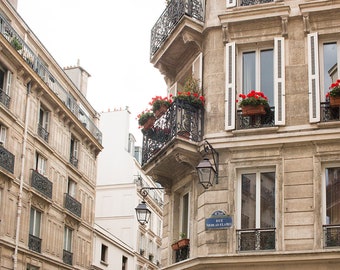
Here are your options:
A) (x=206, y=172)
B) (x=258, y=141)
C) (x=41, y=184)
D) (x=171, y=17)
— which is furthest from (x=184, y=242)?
(x=41, y=184)

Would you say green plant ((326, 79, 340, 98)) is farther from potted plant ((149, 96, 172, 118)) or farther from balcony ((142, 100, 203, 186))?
potted plant ((149, 96, 172, 118))

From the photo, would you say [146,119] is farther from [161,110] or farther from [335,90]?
[335,90]

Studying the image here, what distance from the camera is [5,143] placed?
28.8m

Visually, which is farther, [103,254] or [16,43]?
[103,254]

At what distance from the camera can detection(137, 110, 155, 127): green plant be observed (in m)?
17.8

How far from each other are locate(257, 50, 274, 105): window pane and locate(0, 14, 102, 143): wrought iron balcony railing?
15.0 meters

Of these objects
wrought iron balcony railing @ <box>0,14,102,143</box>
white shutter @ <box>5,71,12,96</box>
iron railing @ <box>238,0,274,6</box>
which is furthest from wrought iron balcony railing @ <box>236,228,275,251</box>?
white shutter @ <box>5,71,12,96</box>

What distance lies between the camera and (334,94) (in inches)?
593

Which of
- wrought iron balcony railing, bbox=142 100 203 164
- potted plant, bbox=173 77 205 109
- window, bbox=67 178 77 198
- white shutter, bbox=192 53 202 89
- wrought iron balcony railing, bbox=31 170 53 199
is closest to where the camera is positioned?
wrought iron balcony railing, bbox=142 100 203 164

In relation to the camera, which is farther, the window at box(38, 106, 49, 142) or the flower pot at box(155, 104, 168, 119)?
the window at box(38, 106, 49, 142)

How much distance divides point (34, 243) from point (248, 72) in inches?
714

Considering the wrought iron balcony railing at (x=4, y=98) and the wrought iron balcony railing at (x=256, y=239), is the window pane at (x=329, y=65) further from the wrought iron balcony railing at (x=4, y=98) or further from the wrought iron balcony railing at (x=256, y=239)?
the wrought iron balcony railing at (x=4, y=98)

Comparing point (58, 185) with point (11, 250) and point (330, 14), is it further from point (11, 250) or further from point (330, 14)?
point (330, 14)

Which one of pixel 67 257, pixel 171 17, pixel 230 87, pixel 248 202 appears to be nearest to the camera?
pixel 248 202
